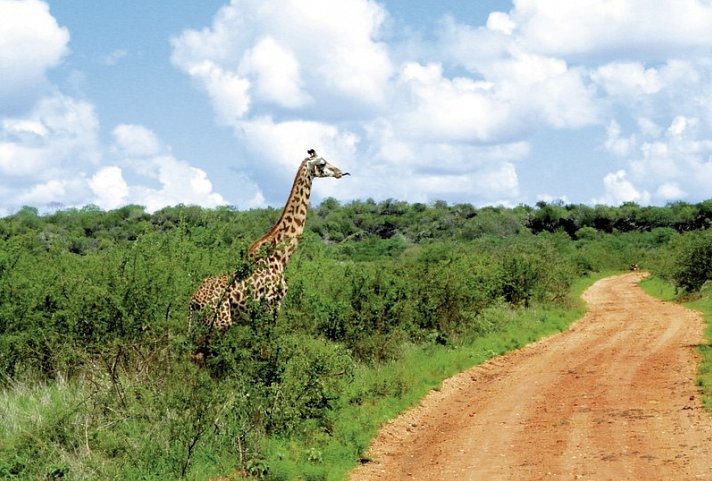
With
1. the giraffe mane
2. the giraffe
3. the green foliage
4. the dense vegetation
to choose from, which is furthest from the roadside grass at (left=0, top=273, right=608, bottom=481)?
the green foliage

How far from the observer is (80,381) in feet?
37.2

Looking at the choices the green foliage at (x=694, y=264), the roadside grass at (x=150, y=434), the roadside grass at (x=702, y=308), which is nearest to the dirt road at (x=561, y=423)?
the roadside grass at (x=702, y=308)

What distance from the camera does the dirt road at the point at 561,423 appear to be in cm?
925

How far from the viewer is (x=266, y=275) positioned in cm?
1221

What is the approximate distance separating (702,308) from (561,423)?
60.2 feet

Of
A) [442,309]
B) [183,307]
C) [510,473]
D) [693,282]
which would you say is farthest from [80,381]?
[693,282]

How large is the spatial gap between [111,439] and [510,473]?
415cm

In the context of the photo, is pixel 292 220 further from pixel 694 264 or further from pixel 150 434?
pixel 694 264

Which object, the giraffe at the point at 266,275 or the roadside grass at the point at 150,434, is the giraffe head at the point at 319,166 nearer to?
the giraffe at the point at 266,275

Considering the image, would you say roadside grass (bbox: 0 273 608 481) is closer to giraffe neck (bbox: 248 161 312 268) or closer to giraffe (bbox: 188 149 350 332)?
giraffe (bbox: 188 149 350 332)

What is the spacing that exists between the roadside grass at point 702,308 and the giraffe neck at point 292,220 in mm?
6141

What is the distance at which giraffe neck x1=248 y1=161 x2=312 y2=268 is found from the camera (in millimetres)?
12758

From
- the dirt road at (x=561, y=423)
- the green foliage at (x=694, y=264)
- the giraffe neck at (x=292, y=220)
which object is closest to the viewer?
the dirt road at (x=561, y=423)

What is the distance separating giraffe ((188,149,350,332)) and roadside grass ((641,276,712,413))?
6082mm
